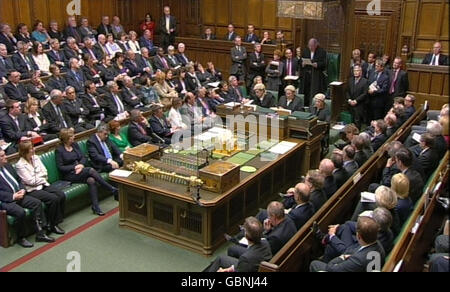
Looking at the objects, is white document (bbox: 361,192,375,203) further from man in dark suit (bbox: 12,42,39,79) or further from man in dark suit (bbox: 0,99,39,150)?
man in dark suit (bbox: 12,42,39,79)

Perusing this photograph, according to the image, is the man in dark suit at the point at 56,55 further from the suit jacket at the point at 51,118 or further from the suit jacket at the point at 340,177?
the suit jacket at the point at 340,177

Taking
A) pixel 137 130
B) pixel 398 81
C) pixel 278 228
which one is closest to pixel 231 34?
pixel 398 81

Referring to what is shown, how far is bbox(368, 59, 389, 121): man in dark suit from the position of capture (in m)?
10.0

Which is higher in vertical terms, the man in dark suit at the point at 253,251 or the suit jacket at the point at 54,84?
the suit jacket at the point at 54,84

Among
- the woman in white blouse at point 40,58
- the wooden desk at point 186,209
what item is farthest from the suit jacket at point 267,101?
the woman in white blouse at point 40,58

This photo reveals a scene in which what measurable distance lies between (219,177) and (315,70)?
6162 millimetres

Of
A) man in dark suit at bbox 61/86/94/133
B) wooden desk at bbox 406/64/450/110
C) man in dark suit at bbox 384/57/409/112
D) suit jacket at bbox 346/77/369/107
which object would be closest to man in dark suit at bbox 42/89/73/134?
man in dark suit at bbox 61/86/94/133

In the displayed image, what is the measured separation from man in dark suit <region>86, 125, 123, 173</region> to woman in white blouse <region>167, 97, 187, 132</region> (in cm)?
159

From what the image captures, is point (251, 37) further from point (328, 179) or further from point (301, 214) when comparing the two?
point (301, 214)

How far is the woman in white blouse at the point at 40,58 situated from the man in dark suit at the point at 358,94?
600cm

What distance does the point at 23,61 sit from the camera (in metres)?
9.91

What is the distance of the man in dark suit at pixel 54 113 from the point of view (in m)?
7.97

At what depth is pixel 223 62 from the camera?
42.9 ft

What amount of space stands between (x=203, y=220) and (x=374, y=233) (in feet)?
7.17
